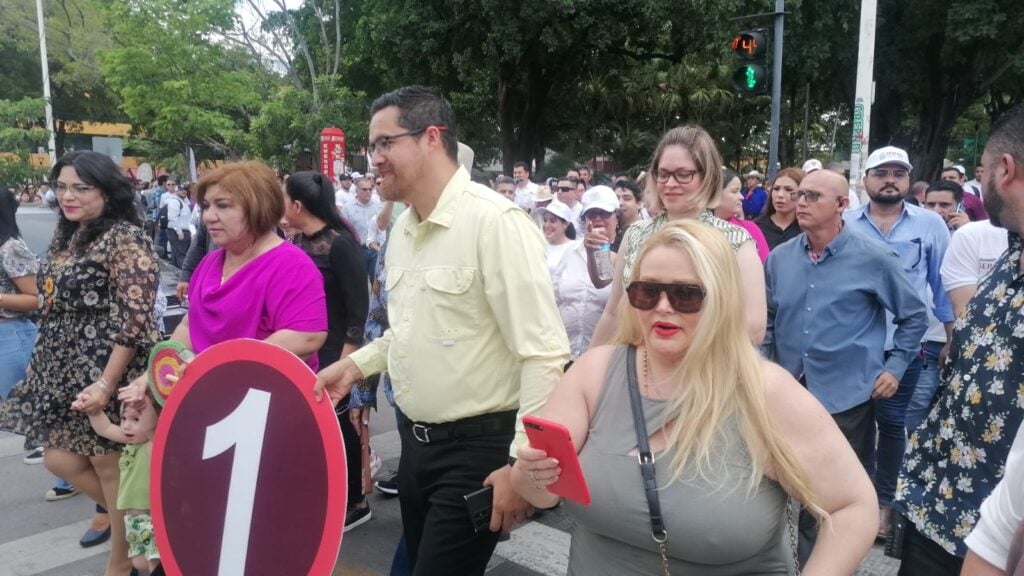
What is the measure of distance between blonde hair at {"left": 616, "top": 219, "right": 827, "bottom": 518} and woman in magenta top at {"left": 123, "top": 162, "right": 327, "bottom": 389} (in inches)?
61.9

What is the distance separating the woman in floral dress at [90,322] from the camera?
10.9 feet

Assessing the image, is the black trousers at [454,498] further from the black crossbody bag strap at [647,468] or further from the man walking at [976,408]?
the man walking at [976,408]

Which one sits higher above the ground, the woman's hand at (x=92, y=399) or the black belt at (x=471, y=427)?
the black belt at (x=471, y=427)

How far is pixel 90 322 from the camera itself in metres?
3.43

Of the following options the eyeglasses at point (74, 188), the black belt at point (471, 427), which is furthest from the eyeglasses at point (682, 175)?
the eyeglasses at point (74, 188)

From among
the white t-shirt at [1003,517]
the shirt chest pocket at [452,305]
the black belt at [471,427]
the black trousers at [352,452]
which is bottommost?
the black trousers at [352,452]

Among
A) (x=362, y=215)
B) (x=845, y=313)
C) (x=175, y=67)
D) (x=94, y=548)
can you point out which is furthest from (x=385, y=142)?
(x=175, y=67)

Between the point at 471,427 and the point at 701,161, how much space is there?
5.18 feet

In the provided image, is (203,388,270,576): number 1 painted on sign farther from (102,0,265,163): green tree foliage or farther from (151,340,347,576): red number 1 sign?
(102,0,265,163): green tree foliage

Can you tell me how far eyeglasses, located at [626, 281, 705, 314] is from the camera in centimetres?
181

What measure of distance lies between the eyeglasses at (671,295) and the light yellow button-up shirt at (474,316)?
425 mm

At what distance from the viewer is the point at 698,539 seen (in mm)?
1655

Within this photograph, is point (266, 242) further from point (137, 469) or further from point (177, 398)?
point (137, 469)

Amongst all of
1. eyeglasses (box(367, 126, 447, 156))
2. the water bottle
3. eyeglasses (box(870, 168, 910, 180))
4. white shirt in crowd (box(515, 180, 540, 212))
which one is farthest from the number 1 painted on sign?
white shirt in crowd (box(515, 180, 540, 212))
